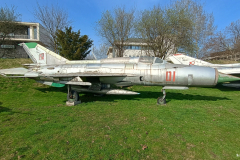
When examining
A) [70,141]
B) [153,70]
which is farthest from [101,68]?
[70,141]

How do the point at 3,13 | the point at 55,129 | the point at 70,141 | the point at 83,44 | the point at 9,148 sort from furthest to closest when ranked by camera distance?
the point at 3,13 < the point at 83,44 < the point at 55,129 < the point at 70,141 < the point at 9,148

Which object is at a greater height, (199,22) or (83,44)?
(199,22)

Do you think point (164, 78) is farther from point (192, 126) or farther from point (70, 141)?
point (70, 141)

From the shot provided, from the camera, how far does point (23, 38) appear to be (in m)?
30.4

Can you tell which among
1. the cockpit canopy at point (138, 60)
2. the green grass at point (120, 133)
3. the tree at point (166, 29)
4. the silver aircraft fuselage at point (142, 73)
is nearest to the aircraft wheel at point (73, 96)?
the silver aircraft fuselage at point (142, 73)

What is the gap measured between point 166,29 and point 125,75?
12903 millimetres

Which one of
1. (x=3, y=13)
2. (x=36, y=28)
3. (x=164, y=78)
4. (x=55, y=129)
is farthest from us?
(x=36, y=28)

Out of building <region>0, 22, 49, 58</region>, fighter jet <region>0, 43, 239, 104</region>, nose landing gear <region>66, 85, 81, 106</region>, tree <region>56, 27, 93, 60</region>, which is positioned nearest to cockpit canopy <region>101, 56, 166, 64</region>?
fighter jet <region>0, 43, 239, 104</region>

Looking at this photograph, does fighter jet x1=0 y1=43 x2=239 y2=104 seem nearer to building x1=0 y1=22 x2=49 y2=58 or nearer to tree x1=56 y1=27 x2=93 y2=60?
tree x1=56 y1=27 x2=93 y2=60

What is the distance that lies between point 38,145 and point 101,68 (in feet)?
16.3

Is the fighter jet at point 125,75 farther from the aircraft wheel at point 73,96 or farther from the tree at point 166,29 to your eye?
the tree at point 166,29

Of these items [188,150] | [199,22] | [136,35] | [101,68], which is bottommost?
[188,150]

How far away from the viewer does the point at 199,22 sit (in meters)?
24.3

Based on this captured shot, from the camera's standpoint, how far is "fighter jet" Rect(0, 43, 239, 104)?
21.8ft
